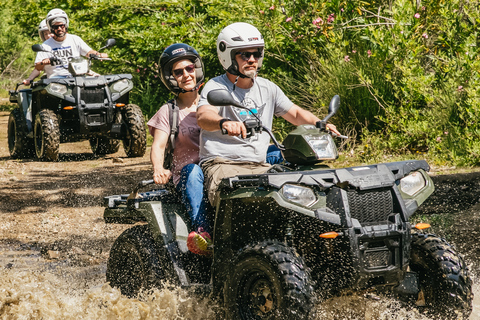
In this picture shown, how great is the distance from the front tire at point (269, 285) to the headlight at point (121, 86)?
302 inches

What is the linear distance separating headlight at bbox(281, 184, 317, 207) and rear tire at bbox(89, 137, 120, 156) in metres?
8.63

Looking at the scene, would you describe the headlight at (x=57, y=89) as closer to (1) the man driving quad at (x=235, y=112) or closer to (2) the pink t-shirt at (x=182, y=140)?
(2) the pink t-shirt at (x=182, y=140)

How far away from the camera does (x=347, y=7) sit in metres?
9.59

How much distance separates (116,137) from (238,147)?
7.01 metres

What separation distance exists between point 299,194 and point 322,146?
389mm

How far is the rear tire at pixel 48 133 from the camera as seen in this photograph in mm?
10242

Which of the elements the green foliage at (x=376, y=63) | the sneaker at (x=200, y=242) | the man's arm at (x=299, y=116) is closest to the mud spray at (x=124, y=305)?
the sneaker at (x=200, y=242)

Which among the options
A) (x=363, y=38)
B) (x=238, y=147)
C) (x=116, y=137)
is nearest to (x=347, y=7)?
(x=363, y=38)

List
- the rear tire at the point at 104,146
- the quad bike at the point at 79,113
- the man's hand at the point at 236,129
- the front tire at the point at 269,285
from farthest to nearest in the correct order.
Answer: the rear tire at the point at 104,146
the quad bike at the point at 79,113
the man's hand at the point at 236,129
the front tire at the point at 269,285

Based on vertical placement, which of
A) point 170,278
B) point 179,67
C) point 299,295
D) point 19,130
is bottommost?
point 19,130

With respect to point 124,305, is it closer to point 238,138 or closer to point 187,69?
point 238,138

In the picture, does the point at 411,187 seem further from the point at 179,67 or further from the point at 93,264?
the point at 93,264

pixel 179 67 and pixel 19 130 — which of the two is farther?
pixel 19 130

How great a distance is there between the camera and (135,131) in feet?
34.3
